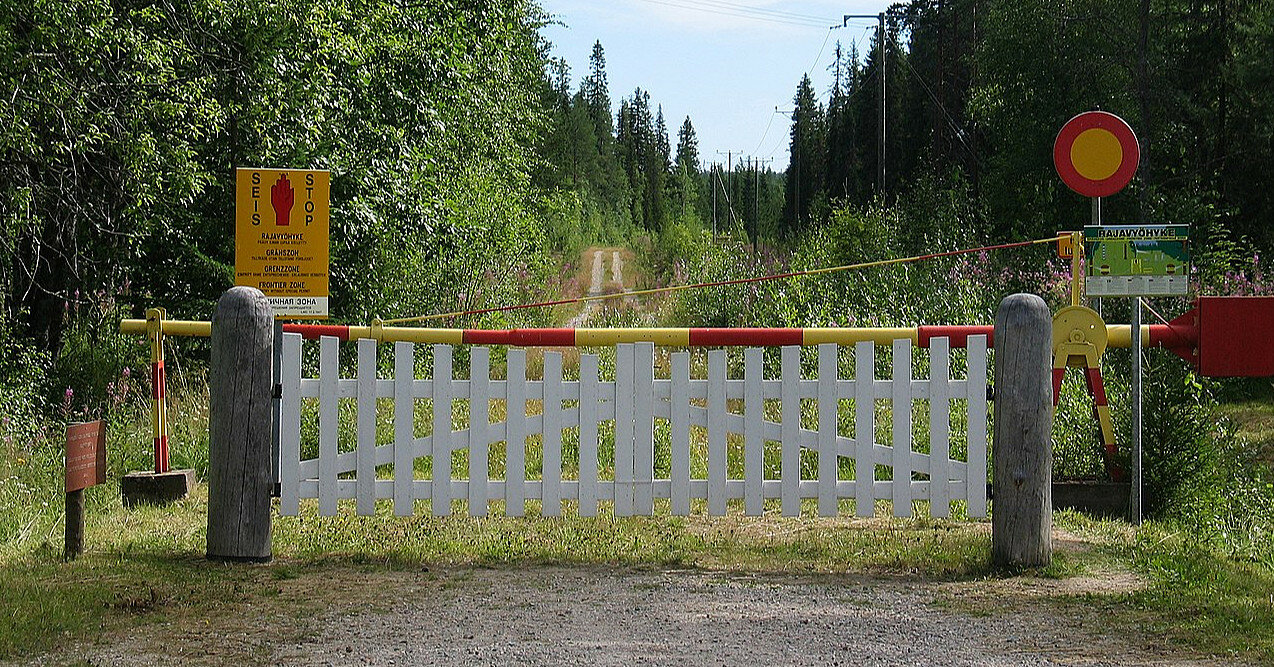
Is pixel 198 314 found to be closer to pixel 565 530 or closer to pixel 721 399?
pixel 565 530

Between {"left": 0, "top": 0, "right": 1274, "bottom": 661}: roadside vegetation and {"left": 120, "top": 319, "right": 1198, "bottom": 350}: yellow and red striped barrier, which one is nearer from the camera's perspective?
{"left": 0, "top": 0, "right": 1274, "bottom": 661}: roadside vegetation

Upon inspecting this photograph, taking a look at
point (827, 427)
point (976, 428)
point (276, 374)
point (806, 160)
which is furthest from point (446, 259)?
point (806, 160)

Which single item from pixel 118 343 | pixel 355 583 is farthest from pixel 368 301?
pixel 355 583

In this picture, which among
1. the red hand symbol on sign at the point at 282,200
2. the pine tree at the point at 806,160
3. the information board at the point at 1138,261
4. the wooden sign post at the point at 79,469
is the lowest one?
the wooden sign post at the point at 79,469

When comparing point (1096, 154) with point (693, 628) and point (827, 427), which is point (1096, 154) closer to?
point (827, 427)

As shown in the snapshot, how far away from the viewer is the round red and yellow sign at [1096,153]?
8375 mm

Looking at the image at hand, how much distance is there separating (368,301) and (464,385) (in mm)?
11833

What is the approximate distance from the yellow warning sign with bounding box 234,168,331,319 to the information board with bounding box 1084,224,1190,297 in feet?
16.2

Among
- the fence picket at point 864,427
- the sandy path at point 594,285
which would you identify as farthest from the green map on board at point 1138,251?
the sandy path at point 594,285

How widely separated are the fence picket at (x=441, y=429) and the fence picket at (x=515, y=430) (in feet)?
1.00

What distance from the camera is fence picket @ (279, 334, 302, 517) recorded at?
6.83 meters

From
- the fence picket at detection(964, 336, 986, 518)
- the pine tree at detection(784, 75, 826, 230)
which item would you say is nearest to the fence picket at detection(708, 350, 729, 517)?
the fence picket at detection(964, 336, 986, 518)

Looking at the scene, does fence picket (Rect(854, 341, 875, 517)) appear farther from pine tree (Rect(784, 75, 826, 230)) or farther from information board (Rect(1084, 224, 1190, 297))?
pine tree (Rect(784, 75, 826, 230))

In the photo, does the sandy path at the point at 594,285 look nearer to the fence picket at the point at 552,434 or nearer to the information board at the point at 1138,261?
the information board at the point at 1138,261
